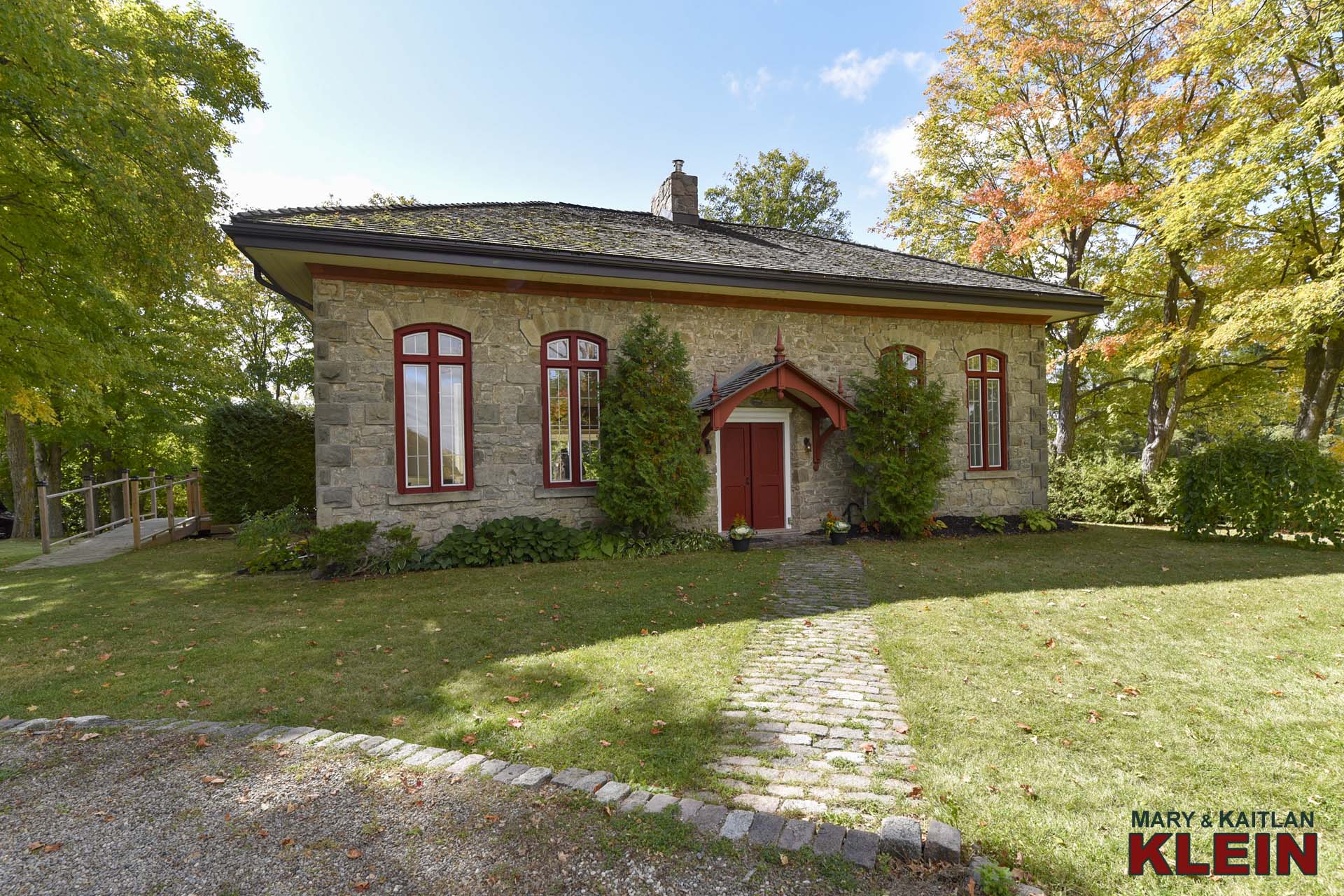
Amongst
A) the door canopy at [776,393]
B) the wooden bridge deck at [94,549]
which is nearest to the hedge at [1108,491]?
the door canopy at [776,393]

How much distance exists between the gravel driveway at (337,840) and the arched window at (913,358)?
34.8 feet

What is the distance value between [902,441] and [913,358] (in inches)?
86.3

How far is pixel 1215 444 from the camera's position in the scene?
10.9m

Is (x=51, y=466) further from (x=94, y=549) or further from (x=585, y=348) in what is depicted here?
(x=585, y=348)

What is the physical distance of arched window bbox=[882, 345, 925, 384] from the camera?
11836 mm

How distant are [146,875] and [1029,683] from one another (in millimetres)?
4764

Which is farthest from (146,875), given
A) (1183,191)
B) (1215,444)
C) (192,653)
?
(1183,191)

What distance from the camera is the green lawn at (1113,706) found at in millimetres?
2600

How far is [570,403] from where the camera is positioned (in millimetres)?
9891

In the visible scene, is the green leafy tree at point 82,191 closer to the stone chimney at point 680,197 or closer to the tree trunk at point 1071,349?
the stone chimney at point 680,197

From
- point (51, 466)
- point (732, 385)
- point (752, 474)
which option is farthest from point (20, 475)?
point (752, 474)

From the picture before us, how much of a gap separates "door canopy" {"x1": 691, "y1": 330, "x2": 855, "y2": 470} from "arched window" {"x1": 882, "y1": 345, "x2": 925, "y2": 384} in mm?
1728

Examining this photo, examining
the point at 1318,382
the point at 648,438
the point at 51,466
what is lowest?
the point at 51,466

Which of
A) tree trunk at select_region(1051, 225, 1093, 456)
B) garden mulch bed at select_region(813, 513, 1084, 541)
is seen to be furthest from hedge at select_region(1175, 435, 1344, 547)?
tree trunk at select_region(1051, 225, 1093, 456)
